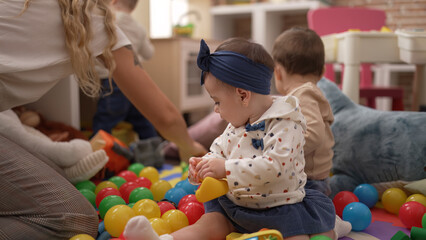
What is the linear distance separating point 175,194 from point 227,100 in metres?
0.48

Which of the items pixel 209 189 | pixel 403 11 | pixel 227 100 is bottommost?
pixel 209 189

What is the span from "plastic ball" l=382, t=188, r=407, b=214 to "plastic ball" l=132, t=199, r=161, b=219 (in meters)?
0.71

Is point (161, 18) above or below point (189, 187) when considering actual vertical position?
above

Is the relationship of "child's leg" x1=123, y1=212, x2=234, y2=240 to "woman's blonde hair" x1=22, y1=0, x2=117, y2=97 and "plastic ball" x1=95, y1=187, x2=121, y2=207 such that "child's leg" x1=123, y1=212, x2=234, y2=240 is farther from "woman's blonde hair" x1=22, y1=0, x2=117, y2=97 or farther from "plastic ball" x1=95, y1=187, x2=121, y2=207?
"woman's blonde hair" x1=22, y1=0, x2=117, y2=97

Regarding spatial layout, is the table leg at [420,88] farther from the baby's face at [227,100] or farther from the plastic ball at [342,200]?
the baby's face at [227,100]

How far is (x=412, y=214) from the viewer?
44.3 inches

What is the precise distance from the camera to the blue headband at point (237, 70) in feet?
3.05

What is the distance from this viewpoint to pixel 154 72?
120 inches

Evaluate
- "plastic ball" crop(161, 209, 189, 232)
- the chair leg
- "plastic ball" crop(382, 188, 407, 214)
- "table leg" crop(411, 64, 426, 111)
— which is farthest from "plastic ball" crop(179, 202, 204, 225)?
the chair leg

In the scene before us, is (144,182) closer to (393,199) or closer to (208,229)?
(208,229)

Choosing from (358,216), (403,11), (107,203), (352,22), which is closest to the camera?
(358,216)

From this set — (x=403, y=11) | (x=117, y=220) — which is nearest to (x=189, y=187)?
(x=117, y=220)

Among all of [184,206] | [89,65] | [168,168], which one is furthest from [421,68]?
[89,65]

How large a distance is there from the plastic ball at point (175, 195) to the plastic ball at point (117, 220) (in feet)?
0.88
